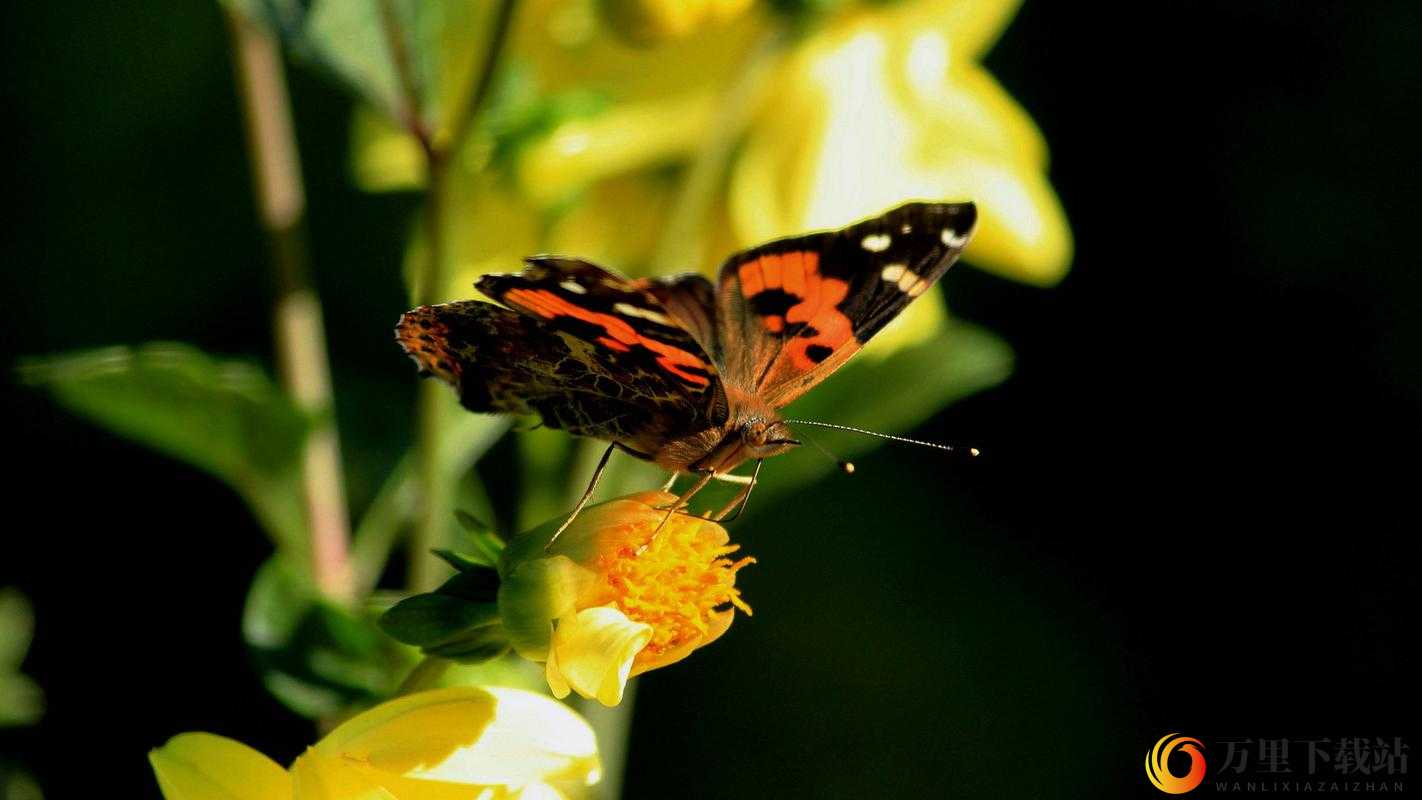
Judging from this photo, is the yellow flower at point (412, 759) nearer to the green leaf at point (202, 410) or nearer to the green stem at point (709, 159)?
the green leaf at point (202, 410)

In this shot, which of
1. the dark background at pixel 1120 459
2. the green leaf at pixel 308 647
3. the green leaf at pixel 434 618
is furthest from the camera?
the dark background at pixel 1120 459

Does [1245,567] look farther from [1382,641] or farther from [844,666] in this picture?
[844,666]

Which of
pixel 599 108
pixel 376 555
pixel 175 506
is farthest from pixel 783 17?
pixel 175 506

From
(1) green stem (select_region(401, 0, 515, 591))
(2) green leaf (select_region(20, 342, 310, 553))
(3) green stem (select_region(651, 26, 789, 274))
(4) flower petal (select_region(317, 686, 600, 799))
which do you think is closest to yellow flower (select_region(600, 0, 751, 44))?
(3) green stem (select_region(651, 26, 789, 274))

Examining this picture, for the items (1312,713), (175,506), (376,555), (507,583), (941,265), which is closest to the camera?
(507,583)

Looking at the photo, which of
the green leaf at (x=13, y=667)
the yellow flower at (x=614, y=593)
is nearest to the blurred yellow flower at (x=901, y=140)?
the yellow flower at (x=614, y=593)

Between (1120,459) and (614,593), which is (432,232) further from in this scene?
(1120,459)

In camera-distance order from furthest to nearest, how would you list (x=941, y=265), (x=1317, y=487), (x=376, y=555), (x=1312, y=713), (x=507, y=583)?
(x=1317, y=487) → (x=1312, y=713) → (x=376, y=555) → (x=941, y=265) → (x=507, y=583)
